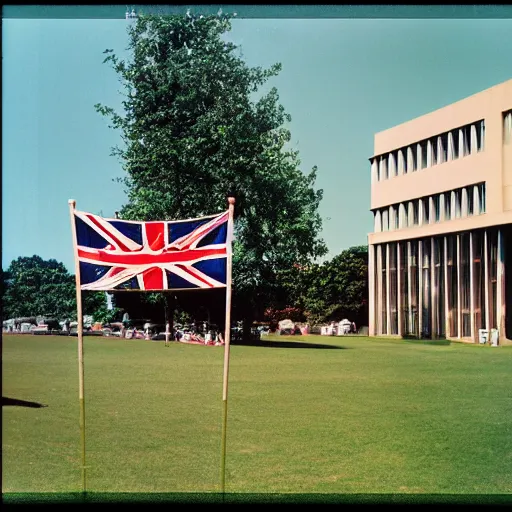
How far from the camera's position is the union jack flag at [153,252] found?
5992 millimetres

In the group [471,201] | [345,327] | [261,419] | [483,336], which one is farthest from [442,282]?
[261,419]

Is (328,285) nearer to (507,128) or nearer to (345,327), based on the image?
(345,327)

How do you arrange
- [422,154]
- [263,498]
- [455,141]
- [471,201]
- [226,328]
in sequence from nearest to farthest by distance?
[226,328] < [263,498] < [422,154] < [455,141] < [471,201]

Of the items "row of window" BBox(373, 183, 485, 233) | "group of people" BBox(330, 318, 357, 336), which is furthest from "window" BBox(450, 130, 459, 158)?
"group of people" BBox(330, 318, 357, 336)

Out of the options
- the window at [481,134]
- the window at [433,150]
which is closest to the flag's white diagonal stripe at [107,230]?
the window at [433,150]

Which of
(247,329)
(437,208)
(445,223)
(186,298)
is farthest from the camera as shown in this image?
(445,223)

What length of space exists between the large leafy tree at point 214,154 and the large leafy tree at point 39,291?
3.84 ft

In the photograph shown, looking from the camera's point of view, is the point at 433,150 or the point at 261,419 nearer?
the point at 261,419

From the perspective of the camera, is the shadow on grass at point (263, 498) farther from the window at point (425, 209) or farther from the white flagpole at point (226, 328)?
the window at point (425, 209)

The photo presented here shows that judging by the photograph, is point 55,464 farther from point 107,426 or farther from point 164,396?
point 164,396

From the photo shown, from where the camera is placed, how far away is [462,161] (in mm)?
14406

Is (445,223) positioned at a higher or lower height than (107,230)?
higher

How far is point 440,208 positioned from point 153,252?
957cm

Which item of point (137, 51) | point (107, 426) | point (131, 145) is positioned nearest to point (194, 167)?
point (131, 145)
